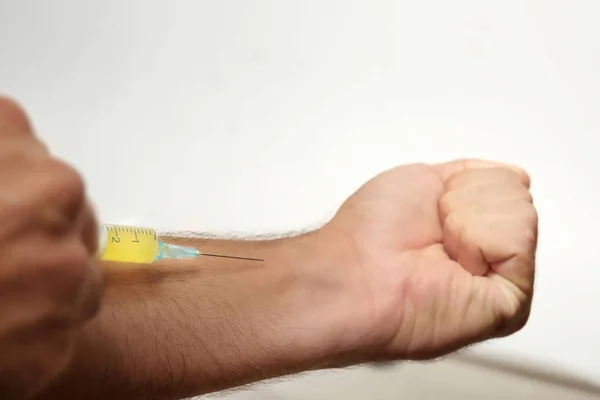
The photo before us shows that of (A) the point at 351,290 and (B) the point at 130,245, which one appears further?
(A) the point at 351,290

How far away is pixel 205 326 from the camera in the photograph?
0.61 meters

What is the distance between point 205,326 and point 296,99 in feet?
1.55

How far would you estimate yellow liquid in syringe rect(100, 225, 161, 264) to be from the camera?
1.66 ft

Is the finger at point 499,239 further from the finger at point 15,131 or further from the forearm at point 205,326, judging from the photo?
the finger at point 15,131

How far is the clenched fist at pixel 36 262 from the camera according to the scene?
1.02 feet

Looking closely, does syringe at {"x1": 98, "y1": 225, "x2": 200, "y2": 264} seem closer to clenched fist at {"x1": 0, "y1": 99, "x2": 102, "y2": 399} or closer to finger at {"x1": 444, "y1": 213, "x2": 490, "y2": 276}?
clenched fist at {"x1": 0, "y1": 99, "x2": 102, "y2": 399}

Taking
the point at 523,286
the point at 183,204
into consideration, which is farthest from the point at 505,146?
the point at 183,204

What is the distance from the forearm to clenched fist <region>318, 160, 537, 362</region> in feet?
0.12

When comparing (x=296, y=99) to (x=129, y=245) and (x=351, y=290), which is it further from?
(x=129, y=245)

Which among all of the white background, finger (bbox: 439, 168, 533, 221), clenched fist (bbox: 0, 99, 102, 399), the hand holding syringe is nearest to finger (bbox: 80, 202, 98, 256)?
clenched fist (bbox: 0, 99, 102, 399)

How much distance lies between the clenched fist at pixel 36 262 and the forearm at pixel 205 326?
0.20 m

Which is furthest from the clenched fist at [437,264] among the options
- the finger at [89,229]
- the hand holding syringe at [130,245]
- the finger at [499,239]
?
the finger at [89,229]

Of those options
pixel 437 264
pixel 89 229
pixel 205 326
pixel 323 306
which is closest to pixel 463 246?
pixel 437 264

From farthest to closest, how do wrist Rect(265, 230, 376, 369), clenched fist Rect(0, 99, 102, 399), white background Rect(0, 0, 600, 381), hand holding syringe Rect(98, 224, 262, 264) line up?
white background Rect(0, 0, 600, 381) < wrist Rect(265, 230, 376, 369) < hand holding syringe Rect(98, 224, 262, 264) < clenched fist Rect(0, 99, 102, 399)
